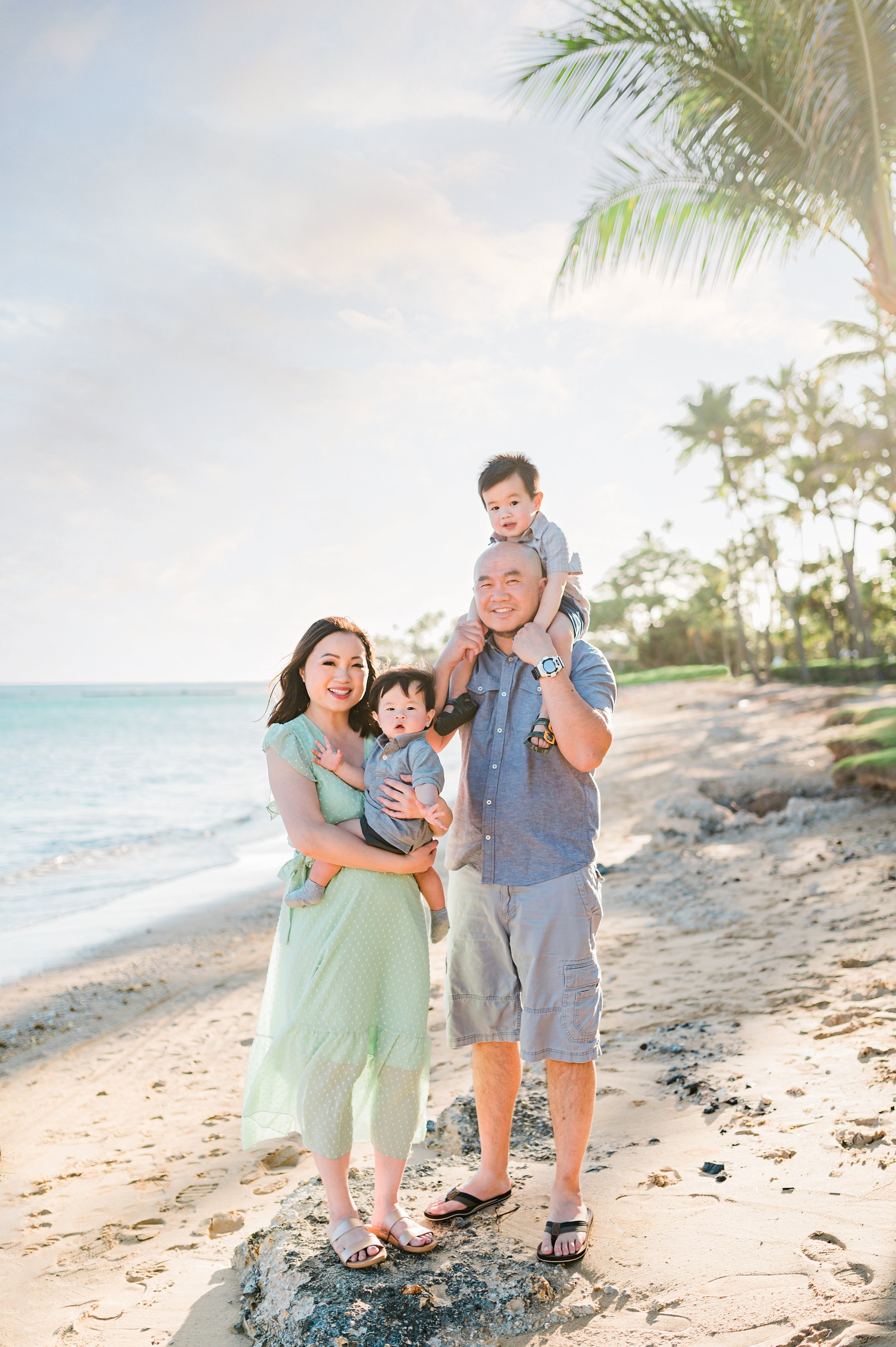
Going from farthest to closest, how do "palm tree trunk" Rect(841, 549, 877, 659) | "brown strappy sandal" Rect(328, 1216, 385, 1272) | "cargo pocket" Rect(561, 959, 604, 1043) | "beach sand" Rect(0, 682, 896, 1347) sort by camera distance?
1. "palm tree trunk" Rect(841, 549, 877, 659)
2. "cargo pocket" Rect(561, 959, 604, 1043)
3. "brown strappy sandal" Rect(328, 1216, 385, 1272)
4. "beach sand" Rect(0, 682, 896, 1347)

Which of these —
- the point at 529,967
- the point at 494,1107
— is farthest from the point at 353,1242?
the point at 529,967

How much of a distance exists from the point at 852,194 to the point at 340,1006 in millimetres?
5954

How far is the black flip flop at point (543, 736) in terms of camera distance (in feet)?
9.55

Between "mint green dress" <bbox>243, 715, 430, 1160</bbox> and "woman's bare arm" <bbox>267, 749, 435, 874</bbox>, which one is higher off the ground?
"woman's bare arm" <bbox>267, 749, 435, 874</bbox>

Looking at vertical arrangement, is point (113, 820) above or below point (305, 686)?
below

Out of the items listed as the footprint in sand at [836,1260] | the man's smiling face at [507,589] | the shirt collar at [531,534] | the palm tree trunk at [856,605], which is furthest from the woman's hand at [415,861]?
the palm tree trunk at [856,605]

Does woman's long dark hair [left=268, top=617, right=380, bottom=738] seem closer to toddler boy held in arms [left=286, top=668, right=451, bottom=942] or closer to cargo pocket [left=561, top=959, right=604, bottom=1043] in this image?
toddler boy held in arms [left=286, top=668, right=451, bottom=942]

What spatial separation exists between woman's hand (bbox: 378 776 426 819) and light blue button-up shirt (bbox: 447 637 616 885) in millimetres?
245

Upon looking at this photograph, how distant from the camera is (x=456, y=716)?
118 inches

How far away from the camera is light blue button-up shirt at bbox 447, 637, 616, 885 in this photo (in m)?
2.92

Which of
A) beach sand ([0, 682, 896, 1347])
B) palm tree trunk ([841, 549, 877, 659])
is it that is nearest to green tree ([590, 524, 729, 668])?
palm tree trunk ([841, 549, 877, 659])

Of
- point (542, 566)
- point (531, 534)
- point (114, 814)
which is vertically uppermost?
point (531, 534)

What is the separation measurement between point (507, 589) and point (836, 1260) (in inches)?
88.5

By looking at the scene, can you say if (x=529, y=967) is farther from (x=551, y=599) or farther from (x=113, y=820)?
(x=113, y=820)
